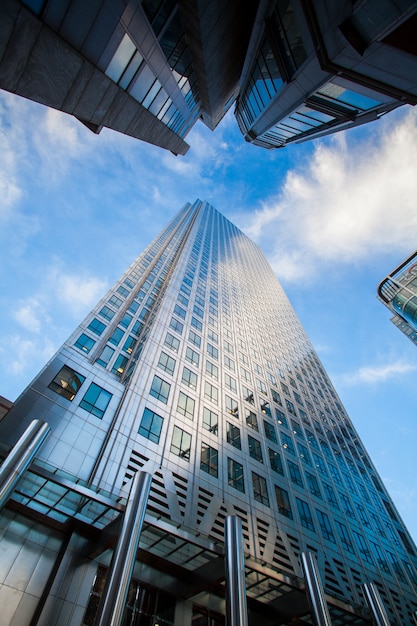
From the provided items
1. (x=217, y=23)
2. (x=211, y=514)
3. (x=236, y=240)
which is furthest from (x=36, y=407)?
(x=236, y=240)

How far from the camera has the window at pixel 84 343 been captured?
28.0 metres

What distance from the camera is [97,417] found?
2261 centimetres

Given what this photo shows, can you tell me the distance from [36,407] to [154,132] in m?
20.7

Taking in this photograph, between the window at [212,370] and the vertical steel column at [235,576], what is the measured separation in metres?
20.2

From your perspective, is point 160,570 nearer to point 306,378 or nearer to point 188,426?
point 188,426

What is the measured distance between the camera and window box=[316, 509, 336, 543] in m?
29.9

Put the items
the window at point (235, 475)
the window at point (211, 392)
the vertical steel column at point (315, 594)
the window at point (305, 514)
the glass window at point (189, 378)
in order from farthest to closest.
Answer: the window at point (211, 392) < the glass window at point (189, 378) < the window at point (305, 514) < the window at point (235, 475) < the vertical steel column at point (315, 594)

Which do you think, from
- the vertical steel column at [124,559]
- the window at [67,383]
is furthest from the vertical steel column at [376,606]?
the window at [67,383]

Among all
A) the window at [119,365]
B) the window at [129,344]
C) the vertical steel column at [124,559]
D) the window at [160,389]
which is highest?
the window at [129,344]

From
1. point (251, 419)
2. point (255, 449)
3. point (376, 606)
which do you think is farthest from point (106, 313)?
point (376, 606)

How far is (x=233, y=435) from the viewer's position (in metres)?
30.9

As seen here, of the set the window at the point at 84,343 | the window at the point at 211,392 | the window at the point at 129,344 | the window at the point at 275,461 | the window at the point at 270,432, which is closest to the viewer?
the window at the point at 84,343

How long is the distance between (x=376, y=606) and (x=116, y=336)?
86.0 ft

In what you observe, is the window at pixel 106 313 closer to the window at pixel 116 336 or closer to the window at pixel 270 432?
the window at pixel 116 336
